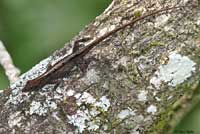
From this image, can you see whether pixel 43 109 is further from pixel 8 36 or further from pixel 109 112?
pixel 8 36

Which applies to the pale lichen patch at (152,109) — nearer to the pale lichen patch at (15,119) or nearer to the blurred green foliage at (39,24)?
the pale lichen patch at (15,119)

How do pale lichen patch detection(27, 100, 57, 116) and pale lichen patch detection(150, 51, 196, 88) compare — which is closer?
pale lichen patch detection(150, 51, 196, 88)

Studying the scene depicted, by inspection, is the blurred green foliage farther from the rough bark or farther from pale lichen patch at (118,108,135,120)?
pale lichen patch at (118,108,135,120)

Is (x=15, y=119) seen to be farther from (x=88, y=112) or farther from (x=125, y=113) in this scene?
(x=125, y=113)

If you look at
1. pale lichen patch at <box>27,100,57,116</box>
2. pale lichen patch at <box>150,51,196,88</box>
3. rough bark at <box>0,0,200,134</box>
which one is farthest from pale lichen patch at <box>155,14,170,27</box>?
pale lichen patch at <box>27,100,57,116</box>

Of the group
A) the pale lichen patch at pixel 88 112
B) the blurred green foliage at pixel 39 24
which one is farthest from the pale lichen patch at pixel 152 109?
the blurred green foliage at pixel 39 24

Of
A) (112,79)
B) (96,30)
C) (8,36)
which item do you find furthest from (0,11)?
(112,79)
